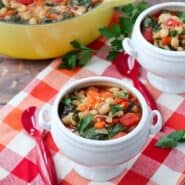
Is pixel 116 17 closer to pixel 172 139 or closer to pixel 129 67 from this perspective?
pixel 129 67

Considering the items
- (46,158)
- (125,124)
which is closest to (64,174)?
(46,158)

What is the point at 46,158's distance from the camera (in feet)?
3.38

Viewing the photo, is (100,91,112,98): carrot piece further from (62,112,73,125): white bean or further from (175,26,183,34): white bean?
(175,26,183,34): white bean

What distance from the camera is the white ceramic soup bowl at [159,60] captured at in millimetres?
1098

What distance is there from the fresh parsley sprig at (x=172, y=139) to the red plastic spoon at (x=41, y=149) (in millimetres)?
199

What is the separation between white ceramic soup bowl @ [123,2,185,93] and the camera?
3.60 feet

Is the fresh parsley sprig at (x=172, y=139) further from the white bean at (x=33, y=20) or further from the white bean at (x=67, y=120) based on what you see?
the white bean at (x=33, y=20)

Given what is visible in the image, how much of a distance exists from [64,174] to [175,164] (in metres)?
0.20

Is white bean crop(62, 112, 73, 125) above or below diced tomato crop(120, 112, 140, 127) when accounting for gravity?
below

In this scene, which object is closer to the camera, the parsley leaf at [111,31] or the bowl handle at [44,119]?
the bowl handle at [44,119]

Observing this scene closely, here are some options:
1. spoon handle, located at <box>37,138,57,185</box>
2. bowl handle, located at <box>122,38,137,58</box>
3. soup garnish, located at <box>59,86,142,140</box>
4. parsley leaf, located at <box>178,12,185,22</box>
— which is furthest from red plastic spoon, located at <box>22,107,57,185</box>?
parsley leaf, located at <box>178,12,185,22</box>

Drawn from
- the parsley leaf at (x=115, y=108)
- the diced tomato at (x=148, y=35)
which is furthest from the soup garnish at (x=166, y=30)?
the parsley leaf at (x=115, y=108)

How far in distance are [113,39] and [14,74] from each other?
228mm

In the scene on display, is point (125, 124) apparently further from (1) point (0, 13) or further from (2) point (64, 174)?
(1) point (0, 13)
